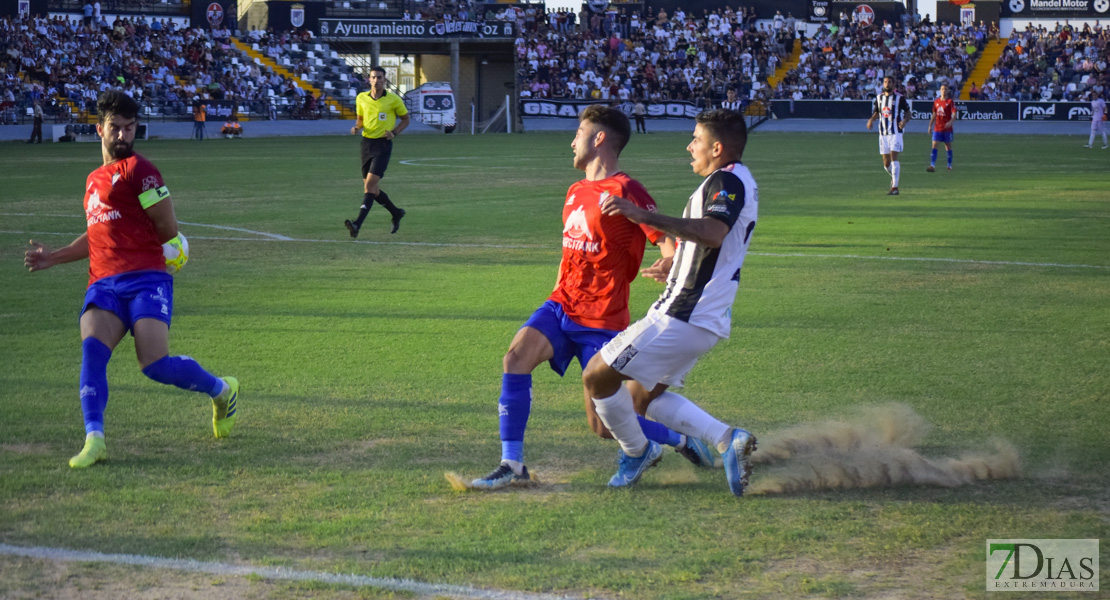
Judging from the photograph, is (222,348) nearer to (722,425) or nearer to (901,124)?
(722,425)

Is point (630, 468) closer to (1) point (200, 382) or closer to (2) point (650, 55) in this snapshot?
(1) point (200, 382)

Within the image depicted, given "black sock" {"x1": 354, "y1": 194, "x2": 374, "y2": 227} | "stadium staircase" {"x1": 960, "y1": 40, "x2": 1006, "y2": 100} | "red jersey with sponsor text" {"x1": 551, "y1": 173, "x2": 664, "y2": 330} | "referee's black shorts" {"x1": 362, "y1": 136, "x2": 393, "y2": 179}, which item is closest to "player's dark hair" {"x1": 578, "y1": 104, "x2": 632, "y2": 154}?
"red jersey with sponsor text" {"x1": 551, "y1": 173, "x2": 664, "y2": 330}

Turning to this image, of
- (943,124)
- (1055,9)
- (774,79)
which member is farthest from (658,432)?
(1055,9)

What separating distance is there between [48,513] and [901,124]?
19982 mm

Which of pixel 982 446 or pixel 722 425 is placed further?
pixel 982 446

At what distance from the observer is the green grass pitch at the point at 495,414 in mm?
4418

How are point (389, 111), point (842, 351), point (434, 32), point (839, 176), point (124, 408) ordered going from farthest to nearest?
point (434, 32) < point (839, 176) < point (389, 111) < point (842, 351) < point (124, 408)

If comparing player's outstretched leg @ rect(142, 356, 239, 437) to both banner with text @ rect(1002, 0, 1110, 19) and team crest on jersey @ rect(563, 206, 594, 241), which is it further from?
banner with text @ rect(1002, 0, 1110, 19)

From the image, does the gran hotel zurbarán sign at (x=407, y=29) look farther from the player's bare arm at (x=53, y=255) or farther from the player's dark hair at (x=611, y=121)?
the player's dark hair at (x=611, y=121)

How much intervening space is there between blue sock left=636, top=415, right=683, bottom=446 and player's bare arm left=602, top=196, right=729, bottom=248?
3.86 ft

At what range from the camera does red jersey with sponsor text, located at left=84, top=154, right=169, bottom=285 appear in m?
5.73

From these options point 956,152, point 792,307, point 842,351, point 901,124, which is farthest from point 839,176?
point 842,351

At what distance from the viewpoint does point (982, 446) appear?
5.92m

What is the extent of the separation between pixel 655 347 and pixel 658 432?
818 millimetres
